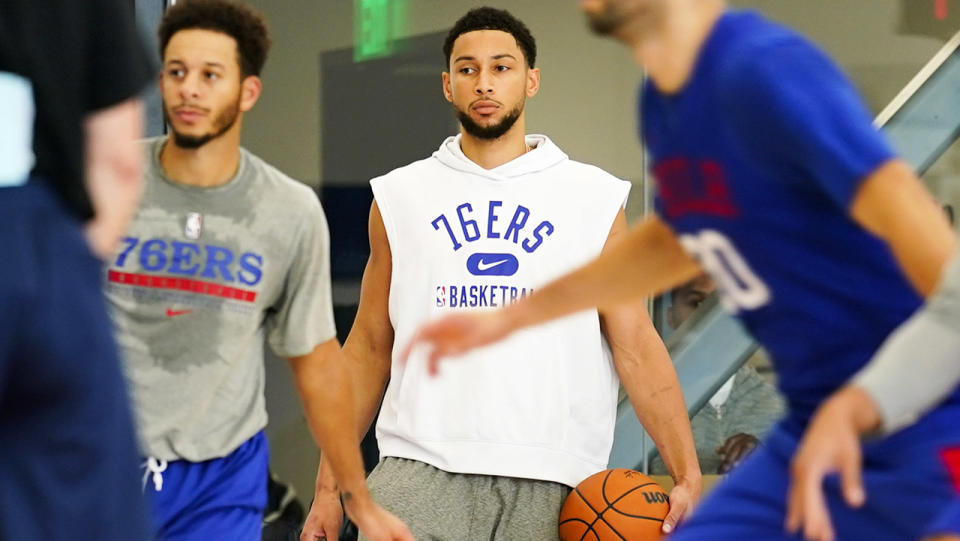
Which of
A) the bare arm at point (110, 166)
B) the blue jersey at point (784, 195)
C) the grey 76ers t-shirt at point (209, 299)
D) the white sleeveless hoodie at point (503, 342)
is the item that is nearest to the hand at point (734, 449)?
the white sleeveless hoodie at point (503, 342)

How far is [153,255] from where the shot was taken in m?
3.90

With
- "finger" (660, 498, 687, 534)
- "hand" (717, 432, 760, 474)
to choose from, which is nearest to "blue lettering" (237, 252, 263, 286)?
"finger" (660, 498, 687, 534)

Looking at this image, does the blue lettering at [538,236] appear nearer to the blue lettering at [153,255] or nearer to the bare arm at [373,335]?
the bare arm at [373,335]

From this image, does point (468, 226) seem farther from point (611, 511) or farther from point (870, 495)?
point (870, 495)

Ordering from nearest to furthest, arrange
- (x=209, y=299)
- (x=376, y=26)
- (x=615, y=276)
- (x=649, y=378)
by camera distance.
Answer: (x=615, y=276)
(x=209, y=299)
(x=649, y=378)
(x=376, y=26)

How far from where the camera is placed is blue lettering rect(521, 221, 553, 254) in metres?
5.23

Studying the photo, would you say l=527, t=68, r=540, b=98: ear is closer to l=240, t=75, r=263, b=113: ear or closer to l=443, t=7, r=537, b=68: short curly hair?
l=443, t=7, r=537, b=68: short curly hair

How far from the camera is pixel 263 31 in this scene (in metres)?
4.15

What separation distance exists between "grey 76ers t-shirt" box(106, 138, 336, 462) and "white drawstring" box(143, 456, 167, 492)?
19mm

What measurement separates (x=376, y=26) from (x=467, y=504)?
9.92 ft

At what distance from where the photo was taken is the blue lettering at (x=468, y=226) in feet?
17.2

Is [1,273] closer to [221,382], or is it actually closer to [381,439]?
[221,382]

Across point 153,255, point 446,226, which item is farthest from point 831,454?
point 446,226

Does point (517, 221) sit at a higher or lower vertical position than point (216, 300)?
lower
